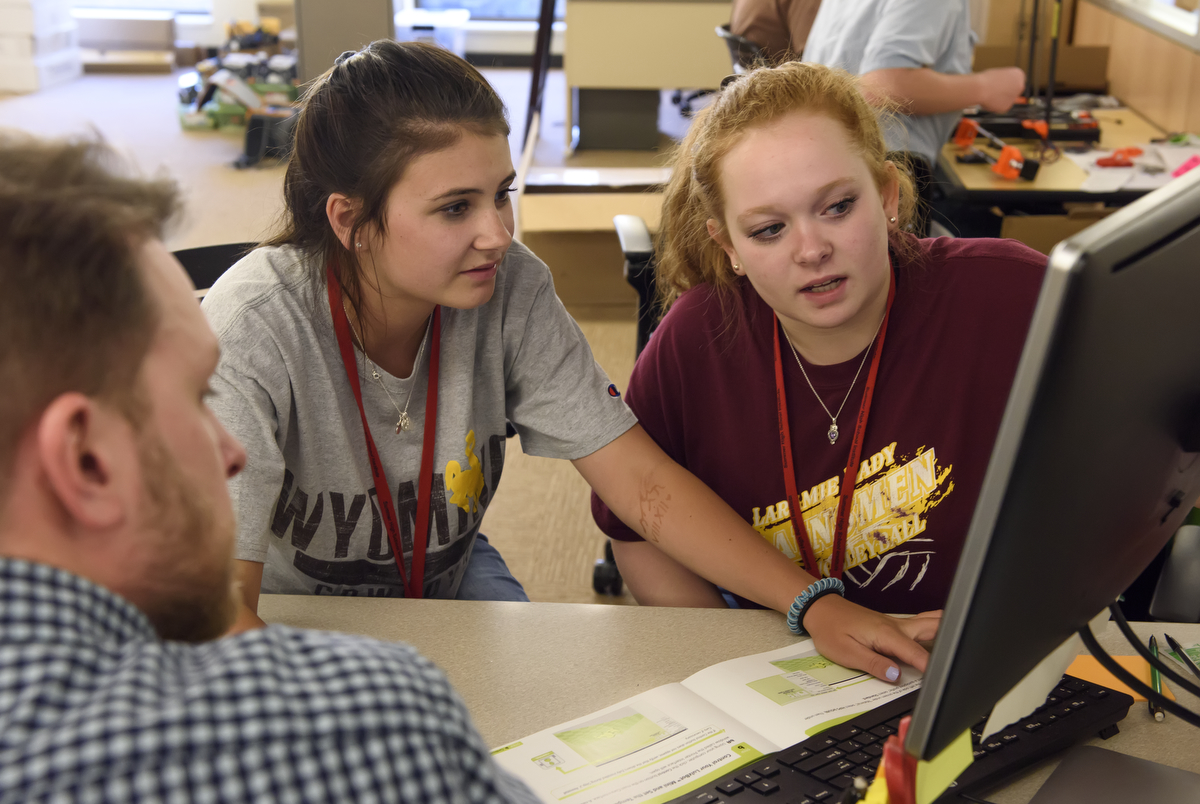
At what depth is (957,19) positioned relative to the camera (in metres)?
2.39

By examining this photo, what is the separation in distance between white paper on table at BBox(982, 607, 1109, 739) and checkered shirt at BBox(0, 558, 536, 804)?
1.17ft

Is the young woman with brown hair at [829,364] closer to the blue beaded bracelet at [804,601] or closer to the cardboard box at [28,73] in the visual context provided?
the blue beaded bracelet at [804,601]

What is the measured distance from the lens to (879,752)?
2.66ft

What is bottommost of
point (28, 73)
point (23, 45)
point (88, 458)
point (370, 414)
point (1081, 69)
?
point (28, 73)

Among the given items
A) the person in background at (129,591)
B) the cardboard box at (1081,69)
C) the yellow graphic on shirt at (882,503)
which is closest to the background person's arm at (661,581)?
the yellow graphic on shirt at (882,503)

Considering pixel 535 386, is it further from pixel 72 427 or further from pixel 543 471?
pixel 543 471

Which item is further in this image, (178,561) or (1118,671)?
(1118,671)

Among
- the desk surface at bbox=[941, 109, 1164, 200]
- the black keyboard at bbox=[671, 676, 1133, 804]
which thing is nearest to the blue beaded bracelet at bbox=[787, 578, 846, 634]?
the black keyboard at bbox=[671, 676, 1133, 804]

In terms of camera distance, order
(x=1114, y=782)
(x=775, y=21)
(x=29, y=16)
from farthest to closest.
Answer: (x=29, y=16)
(x=775, y=21)
(x=1114, y=782)

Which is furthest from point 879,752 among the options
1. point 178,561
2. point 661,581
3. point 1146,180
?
point 1146,180

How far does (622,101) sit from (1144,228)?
13.3ft

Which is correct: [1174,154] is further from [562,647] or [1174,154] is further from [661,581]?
[562,647]

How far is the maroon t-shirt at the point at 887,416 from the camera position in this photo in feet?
3.86

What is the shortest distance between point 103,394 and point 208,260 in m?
1.06
